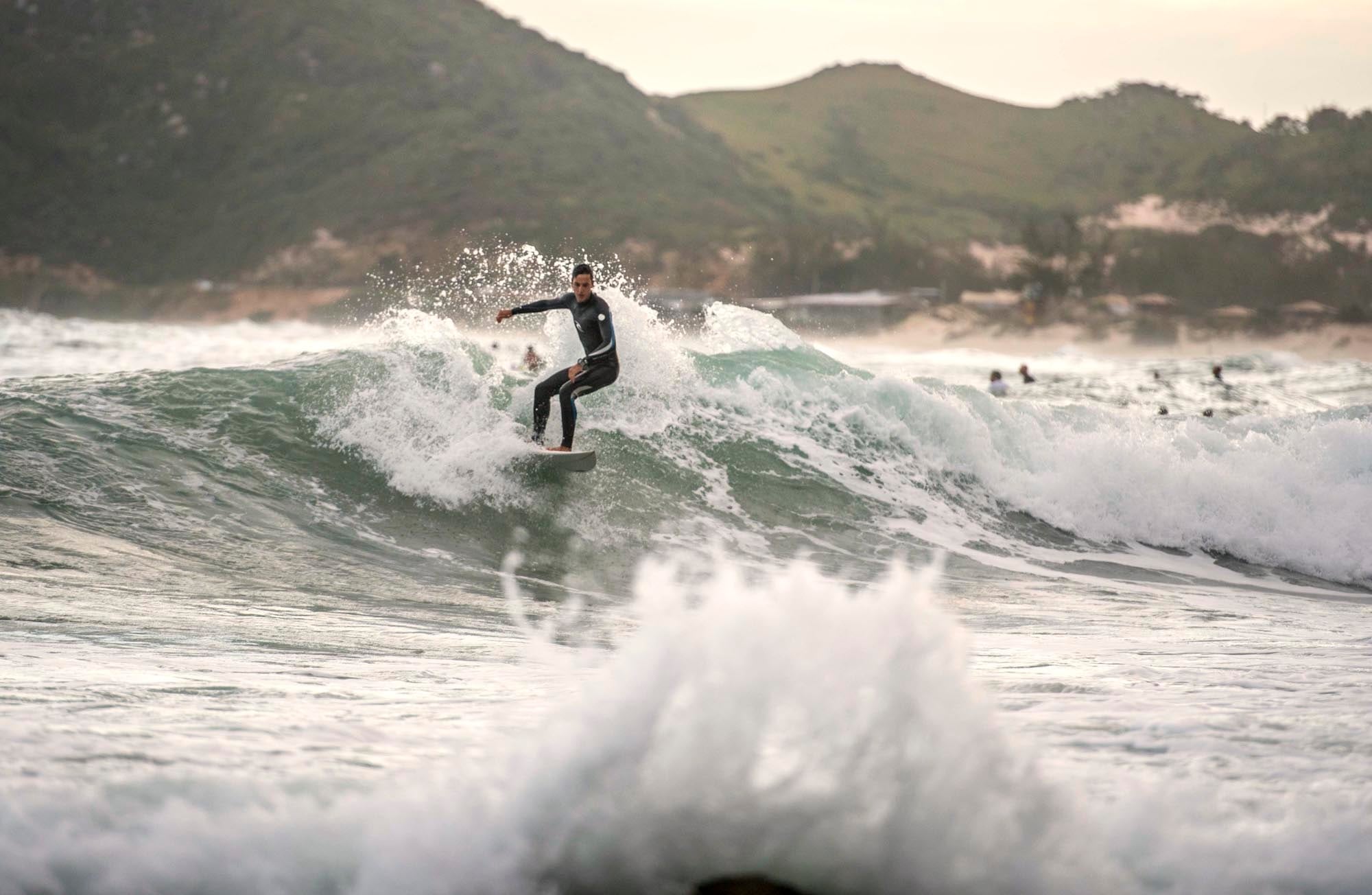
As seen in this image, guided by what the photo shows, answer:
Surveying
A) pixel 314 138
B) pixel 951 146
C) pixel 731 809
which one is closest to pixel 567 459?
pixel 731 809

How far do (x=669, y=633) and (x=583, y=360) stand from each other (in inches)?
315

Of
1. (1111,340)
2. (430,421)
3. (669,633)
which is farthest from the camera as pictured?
(1111,340)

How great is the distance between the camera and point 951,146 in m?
157

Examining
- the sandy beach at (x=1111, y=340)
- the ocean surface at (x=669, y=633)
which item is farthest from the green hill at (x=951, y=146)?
the ocean surface at (x=669, y=633)

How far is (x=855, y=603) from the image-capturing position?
4.11m

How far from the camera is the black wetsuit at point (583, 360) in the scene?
38.7 feet

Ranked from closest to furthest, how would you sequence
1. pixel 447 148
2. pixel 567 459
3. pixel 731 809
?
pixel 731 809
pixel 567 459
pixel 447 148

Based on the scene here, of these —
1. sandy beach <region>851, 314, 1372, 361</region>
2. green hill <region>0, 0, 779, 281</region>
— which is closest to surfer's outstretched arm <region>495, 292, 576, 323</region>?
sandy beach <region>851, 314, 1372, 361</region>

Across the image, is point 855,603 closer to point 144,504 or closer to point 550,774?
point 550,774

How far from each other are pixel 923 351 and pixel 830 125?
94.4 m

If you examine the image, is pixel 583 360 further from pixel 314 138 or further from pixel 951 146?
pixel 951 146

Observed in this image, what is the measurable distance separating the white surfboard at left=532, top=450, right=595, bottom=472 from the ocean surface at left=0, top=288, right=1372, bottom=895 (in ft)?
0.79

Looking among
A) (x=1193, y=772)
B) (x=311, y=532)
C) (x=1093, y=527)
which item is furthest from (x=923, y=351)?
(x=1193, y=772)

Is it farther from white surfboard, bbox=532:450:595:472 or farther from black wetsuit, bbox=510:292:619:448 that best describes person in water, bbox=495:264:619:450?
white surfboard, bbox=532:450:595:472
